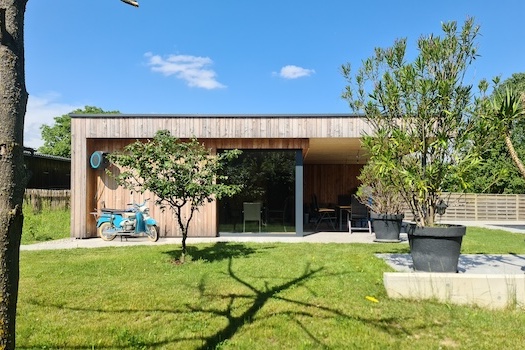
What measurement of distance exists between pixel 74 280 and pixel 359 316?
360cm

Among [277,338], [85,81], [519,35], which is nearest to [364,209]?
[519,35]

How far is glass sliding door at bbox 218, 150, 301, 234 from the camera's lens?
938 centimetres

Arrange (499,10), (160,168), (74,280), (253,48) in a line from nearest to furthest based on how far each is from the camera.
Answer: (74,280) → (160,168) → (499,10) → (253,48)

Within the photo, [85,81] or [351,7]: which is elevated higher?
[351,7]

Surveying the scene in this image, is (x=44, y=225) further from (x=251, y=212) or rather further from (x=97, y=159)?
(x=251, y=212)

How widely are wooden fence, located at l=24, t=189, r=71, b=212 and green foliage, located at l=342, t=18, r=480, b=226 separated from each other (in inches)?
442

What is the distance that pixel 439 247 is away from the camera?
443 centimetres

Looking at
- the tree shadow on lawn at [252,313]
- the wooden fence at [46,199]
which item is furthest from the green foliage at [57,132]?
the tree shadow on lawn at [252,313]

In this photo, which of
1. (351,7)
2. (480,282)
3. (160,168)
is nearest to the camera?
(480,282)

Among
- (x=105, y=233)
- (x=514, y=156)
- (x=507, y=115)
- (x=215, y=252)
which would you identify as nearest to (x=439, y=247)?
(x=514, y=156)

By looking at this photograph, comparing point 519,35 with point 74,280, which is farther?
point 519,35

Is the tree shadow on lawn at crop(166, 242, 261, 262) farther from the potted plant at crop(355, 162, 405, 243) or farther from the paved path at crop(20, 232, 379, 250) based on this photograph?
the potted plant at crop(355, 162, 405, 243)

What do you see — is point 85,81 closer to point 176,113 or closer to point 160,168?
point 176,113

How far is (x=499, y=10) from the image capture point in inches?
343
